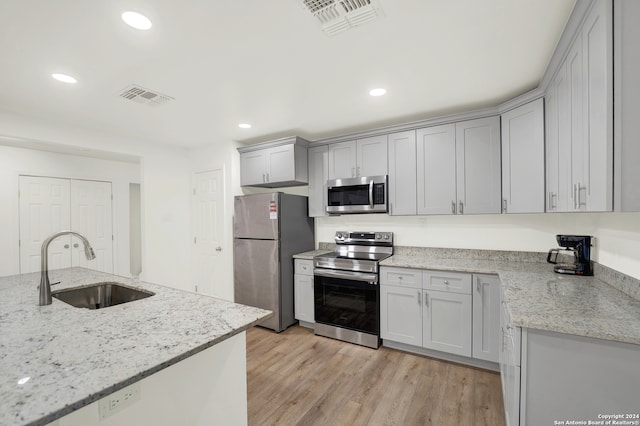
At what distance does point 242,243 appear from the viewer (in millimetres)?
3709

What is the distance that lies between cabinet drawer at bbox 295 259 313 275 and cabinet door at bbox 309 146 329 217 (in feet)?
2.08

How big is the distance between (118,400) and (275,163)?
9.60 feet

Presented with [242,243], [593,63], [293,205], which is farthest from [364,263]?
[593,63]

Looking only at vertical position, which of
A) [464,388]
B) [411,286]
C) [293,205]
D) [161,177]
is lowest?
[464,388]

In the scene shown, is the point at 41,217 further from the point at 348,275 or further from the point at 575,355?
the point at 575,355

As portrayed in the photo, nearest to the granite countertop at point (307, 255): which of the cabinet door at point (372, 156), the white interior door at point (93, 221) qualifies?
the cabinet door at point (372, 156)

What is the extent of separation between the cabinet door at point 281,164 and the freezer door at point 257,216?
281mm

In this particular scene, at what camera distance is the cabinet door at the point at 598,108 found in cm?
118

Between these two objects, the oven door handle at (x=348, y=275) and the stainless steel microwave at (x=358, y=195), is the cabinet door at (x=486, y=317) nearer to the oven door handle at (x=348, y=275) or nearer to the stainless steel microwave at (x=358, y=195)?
the oven door handle at (x=348, y=275)

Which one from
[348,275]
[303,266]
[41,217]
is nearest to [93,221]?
[41,217]

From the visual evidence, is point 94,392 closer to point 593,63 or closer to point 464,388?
point 593,63

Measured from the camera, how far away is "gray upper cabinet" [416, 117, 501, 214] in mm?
2639

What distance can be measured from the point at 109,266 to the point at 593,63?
6.23 metres

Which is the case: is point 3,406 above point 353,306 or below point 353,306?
above
